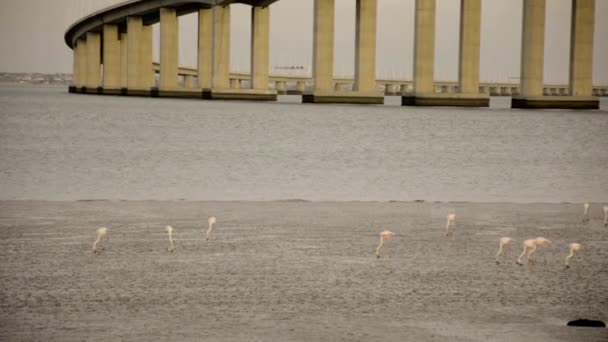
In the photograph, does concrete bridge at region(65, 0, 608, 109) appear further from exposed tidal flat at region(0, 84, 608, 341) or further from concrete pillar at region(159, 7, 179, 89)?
exposed tidal flat at region(0, 84, 608, 341)

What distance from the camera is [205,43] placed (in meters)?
109

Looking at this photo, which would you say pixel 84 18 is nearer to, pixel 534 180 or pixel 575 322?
pixel 534 180

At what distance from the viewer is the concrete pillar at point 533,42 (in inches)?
2918

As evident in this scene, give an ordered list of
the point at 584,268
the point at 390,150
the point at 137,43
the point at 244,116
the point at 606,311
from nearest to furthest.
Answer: the point at 606,311, the point at 584,268, the point at 390,150, the point at 244,116, the point at 137,43

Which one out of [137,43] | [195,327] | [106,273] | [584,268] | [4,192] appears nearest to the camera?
[195,327]

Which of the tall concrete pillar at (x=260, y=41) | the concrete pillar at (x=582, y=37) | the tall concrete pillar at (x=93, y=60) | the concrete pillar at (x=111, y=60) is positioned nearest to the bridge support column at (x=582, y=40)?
the concrete pillar at (x=582, y=37)

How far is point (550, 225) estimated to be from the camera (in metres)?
→ 14.8

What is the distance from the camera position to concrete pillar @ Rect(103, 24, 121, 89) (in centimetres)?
13132

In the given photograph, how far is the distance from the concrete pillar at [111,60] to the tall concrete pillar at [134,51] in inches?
372

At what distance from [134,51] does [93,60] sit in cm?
2389

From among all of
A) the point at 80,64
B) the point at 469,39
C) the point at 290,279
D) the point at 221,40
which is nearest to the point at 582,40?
the point at 469,39

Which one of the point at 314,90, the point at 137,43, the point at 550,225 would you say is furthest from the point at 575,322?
the point at 137,43

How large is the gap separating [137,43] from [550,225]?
106m

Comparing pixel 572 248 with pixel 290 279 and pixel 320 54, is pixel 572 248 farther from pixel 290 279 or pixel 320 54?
pixel 320 54
